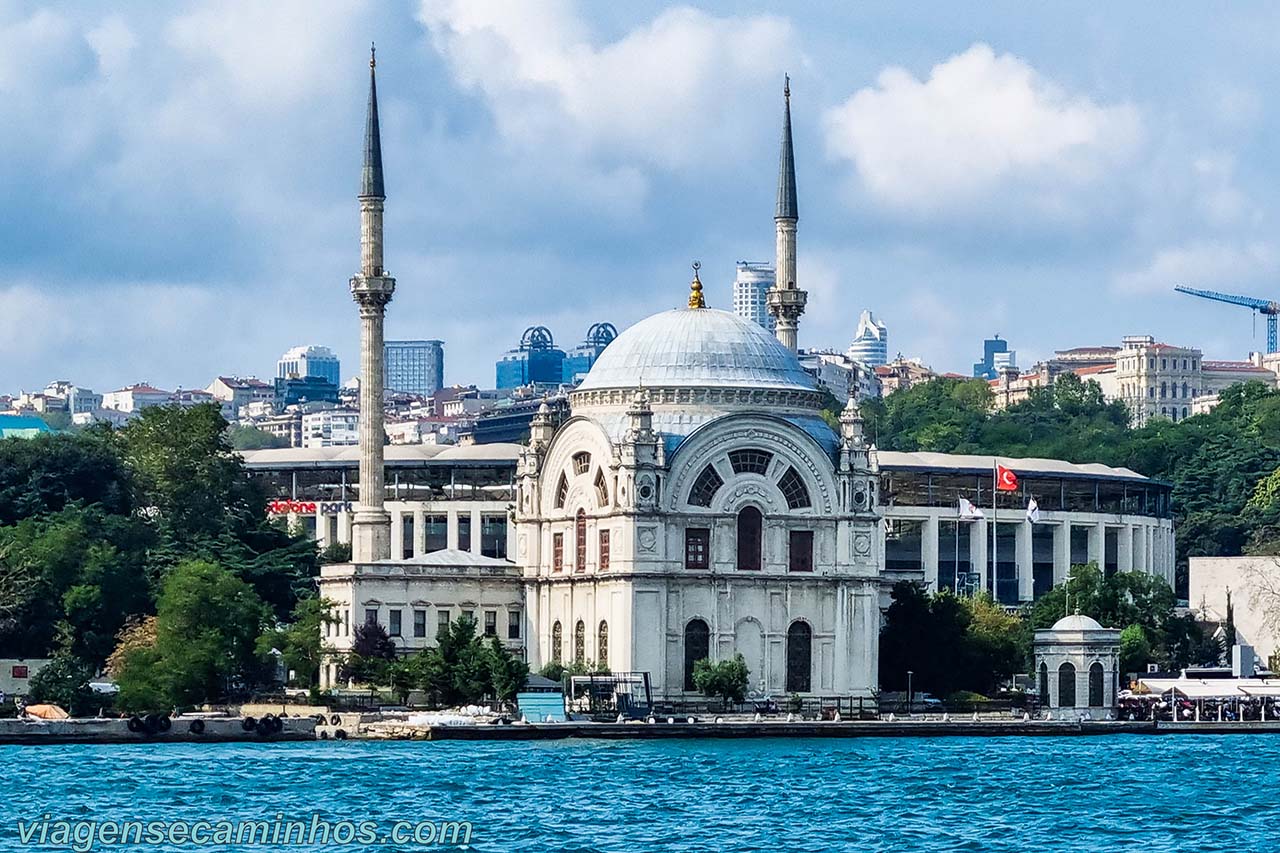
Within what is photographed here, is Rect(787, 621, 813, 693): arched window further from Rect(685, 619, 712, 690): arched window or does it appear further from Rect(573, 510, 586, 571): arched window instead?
Rect(573, 510, 586, 571): arched window

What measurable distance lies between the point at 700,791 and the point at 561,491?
29.7 metres

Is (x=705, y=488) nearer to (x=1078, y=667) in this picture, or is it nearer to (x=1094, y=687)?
(x=1078, y=667)

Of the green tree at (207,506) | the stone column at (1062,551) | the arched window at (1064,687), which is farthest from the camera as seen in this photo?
the stone column at (1062,551)

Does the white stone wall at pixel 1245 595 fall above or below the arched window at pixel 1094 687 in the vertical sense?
above

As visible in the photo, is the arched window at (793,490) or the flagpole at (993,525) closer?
the arched window at (793,490)

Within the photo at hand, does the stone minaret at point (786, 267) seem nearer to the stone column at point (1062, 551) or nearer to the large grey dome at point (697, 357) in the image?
the large grey dome at point (697, 357)

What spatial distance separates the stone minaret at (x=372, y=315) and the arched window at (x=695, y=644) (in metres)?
11.1

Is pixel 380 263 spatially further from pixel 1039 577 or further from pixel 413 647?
pixel 1039 577

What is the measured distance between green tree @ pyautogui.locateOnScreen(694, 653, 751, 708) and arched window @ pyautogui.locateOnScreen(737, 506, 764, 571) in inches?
133

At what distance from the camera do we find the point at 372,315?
111 m

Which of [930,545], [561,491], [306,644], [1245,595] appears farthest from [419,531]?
[306,644]

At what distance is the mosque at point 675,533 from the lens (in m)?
104

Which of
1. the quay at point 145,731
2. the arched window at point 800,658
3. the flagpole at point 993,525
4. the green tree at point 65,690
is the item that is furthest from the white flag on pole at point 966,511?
the quay at point 145,731

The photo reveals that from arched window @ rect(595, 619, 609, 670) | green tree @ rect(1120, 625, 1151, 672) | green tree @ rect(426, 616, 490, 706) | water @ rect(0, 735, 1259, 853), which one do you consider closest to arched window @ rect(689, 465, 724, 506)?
arched window @ rect(595, 619, 609, 670)
